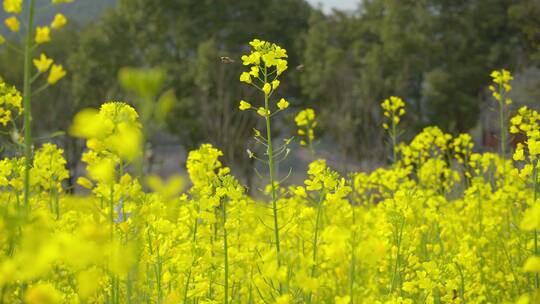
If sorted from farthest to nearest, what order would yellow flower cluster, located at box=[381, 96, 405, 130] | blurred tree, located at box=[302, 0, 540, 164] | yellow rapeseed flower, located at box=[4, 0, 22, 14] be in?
1. blurred tree, located at box=[302, 0, 540, 164]
2. yellow flower cluster, located at box=[381, 96, 405, 130]
3. yellow rapeseed flower, located at box=[4, 0, 22, 14]

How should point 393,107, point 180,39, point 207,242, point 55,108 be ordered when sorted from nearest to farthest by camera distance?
point 207,242, point 393,107, point 180,39, point 55,108

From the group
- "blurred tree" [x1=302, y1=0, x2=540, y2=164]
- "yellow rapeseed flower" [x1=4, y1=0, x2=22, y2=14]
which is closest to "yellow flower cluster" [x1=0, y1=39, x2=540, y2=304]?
"yellow rapeseed flower" [x1=4, y1=0, x2=22, y2=14]

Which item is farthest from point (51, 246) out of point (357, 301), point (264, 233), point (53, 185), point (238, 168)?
point (238, 168)

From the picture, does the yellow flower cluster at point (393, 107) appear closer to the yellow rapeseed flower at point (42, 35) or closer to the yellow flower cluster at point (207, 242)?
the yellow flower cluster at point (207, 242)

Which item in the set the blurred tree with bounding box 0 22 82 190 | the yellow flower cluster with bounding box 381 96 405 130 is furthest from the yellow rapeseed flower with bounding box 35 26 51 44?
the blurred tree with bounding box 0 22 82 190

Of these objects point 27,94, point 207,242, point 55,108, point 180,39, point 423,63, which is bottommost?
point 207,242

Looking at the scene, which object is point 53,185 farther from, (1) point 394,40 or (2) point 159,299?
(1) point 394,40

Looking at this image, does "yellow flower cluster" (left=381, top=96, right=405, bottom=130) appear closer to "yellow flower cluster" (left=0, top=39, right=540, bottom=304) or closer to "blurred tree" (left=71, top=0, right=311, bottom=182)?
"yellow flower cluster" (left=0, top=39, right=540, bottom=304)

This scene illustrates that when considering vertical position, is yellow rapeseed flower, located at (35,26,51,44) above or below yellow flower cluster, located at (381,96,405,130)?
below

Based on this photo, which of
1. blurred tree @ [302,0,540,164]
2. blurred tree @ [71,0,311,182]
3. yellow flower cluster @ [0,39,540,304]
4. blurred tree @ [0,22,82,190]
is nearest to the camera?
yellow flower cluster @ [0,39,540,304]

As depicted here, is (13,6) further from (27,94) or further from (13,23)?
(27,94)

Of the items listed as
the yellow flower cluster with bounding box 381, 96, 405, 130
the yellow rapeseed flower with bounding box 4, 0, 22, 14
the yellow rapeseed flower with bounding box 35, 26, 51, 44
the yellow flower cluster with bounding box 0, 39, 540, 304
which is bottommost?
the yellow flower cluster with bounding box 0, 39, 540, 304

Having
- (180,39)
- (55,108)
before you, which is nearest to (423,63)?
(180,39)

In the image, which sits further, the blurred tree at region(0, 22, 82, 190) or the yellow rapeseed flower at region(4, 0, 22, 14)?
the blurred tree at region(0, 22, 82, 190)
